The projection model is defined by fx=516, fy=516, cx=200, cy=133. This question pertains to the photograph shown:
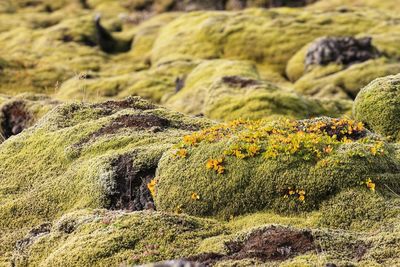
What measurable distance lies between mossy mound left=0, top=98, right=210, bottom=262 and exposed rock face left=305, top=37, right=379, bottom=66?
50401mm

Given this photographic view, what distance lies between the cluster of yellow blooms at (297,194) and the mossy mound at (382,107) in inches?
340

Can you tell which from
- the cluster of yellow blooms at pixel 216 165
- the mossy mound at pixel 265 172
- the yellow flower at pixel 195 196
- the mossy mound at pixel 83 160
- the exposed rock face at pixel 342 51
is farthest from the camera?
the exposed rock face at pixel 342 51

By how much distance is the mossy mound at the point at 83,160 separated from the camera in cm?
1731

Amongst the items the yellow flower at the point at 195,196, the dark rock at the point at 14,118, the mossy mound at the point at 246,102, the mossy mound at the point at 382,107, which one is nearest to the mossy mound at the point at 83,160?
the yellow flower at the point at 195,196

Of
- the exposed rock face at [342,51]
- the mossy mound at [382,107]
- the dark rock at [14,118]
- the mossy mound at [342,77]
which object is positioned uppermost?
the mossy mound at [382,107]

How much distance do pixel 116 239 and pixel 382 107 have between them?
46.3ft

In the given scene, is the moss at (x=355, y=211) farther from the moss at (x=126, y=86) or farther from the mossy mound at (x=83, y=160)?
the moss at (x=126, y=86)

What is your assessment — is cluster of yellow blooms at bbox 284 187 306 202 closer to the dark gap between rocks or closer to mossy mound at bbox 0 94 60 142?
the dark gap between rocks

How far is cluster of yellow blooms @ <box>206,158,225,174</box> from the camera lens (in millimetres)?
16281

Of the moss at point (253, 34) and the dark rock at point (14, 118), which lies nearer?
the dark rock at point (14, 118)

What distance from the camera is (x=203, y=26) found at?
93938mm

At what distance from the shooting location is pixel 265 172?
16.1 m

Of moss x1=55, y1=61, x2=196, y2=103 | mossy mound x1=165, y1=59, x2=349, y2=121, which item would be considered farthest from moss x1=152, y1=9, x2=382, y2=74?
mossy mound x1=165, y1=59, x2=349, y2=121

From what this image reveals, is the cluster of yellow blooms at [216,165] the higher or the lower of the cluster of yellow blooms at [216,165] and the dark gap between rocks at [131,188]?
the higher
